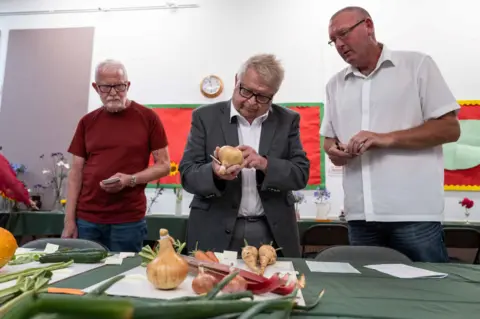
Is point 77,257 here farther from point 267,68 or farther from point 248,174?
point 267,68

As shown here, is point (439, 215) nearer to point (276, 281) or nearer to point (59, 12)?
point (276, 281)

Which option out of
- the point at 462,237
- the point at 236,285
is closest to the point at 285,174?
the point at 236,285

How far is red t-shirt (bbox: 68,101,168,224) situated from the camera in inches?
74.6

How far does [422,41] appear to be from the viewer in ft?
13.5

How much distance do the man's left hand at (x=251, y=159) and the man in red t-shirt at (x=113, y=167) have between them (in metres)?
0.73

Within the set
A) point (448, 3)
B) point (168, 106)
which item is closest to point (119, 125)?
point (168, 106)

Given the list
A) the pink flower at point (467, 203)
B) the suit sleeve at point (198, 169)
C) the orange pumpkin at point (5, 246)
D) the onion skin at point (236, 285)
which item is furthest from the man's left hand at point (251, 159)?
the pink flower at point (467, 203)

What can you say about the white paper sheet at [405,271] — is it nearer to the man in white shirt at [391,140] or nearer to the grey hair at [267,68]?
the man in white shirt at [391,140]

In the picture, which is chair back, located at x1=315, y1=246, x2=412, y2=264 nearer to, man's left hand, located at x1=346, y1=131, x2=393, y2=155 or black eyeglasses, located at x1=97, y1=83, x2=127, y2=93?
man's left hand, located at x1=346, y1=131, x2=393, y2=155

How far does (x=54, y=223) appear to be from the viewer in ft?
10.9

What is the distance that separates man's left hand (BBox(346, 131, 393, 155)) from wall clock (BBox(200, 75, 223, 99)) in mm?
3033

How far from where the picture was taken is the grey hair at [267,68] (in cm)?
152

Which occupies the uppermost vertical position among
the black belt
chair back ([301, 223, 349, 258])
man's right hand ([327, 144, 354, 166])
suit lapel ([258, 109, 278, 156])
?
suit lapel ([258, 109, 278, 156])

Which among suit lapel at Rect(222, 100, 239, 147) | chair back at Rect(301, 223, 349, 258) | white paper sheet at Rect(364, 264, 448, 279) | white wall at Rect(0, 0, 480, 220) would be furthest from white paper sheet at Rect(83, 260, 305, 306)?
white wall at Rect(0, 0, 480, 220)
